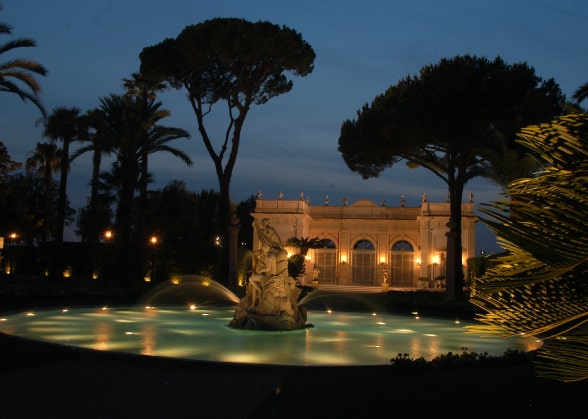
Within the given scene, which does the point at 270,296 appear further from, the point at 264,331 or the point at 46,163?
the point at 46,163

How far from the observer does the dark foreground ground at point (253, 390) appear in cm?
596

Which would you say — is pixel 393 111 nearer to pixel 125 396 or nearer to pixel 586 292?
pixel 125 396

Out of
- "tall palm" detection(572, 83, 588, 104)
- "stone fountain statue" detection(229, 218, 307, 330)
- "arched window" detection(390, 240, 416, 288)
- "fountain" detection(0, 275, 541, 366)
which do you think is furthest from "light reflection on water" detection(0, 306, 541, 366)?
"arched window" detection(390, 240, 416, 288)

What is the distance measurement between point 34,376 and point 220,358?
9.80 ft

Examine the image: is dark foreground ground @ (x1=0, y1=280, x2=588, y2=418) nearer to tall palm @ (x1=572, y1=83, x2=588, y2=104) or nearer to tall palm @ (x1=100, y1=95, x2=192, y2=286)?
tall palm @ (x1=572, y1=83, x2=588, y2=104)

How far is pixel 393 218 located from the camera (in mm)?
42125

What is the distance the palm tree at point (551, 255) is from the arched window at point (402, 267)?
132 feet

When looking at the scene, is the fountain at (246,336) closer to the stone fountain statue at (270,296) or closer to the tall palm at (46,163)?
the stone fountain statue at (270,296)

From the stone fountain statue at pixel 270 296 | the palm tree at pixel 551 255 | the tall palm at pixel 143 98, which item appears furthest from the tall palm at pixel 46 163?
the palm tree at pixel 551 255

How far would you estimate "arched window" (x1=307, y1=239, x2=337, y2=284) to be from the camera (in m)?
42.3

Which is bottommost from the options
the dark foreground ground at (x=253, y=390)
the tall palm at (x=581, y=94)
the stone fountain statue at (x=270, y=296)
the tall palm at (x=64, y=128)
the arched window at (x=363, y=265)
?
the dark foreground ground at (x=253, y=390)

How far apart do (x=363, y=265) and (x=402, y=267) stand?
2578 millimetres

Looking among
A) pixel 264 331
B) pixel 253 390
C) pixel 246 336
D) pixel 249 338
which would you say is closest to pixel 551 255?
pixel 253 390

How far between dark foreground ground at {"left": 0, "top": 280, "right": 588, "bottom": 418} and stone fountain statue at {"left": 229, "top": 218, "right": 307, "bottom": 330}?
5657 mm
